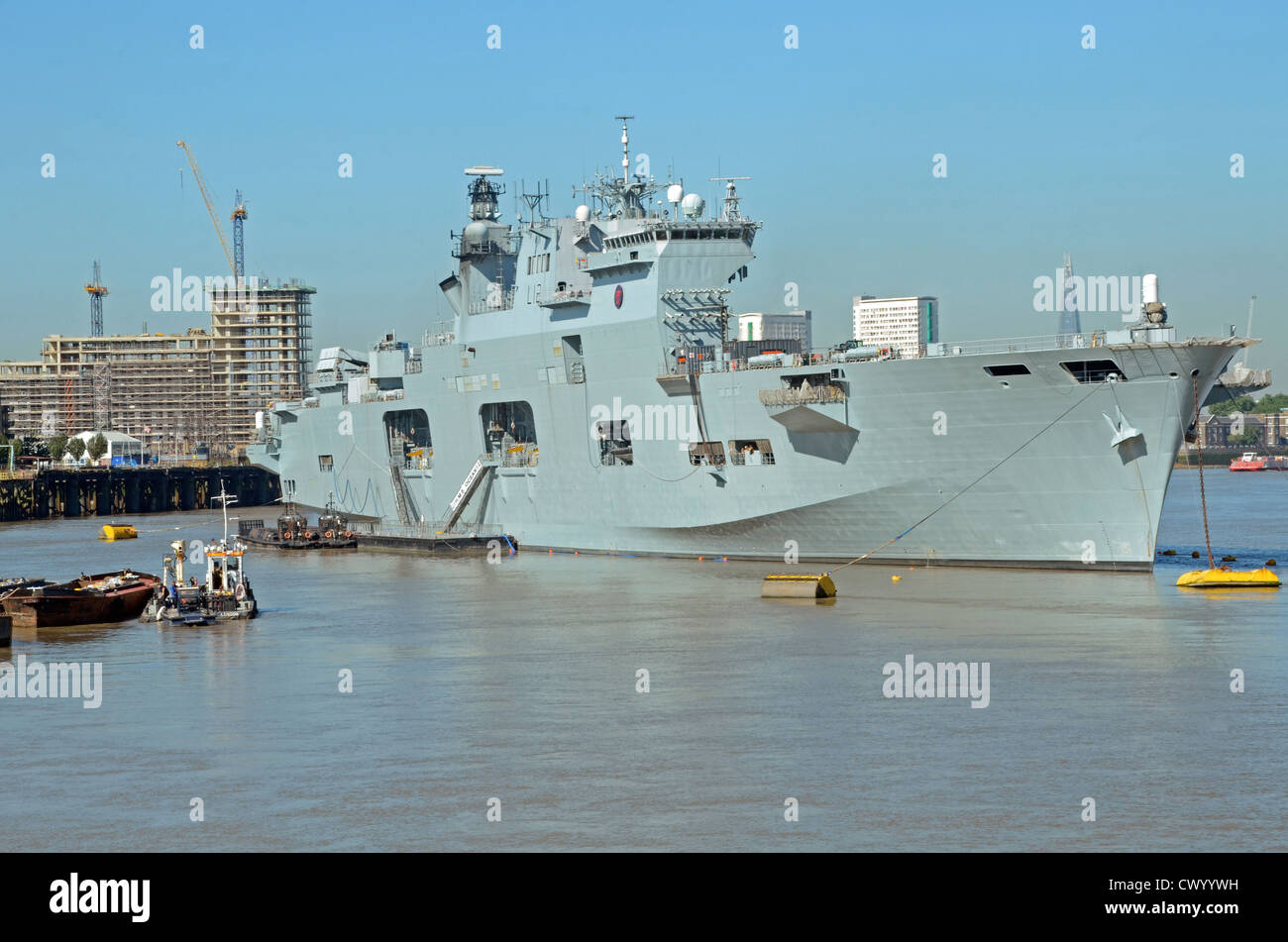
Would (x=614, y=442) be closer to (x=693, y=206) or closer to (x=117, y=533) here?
(x=693, y=206)

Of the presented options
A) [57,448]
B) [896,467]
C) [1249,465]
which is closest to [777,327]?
[896,467]

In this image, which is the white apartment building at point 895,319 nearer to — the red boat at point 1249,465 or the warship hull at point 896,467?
the warship hull at point 896,467

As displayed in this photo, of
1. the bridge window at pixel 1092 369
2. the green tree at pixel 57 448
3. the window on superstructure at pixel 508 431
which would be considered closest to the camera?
→ the bridge window at pixel 1092 369

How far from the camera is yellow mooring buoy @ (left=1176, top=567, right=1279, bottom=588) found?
3425cm

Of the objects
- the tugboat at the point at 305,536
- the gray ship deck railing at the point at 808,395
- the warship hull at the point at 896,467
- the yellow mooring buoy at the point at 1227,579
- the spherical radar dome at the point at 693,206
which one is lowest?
the yellow mooring buoy at the point at 1227,579

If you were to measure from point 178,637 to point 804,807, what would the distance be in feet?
61.3

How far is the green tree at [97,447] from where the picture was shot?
415 feet

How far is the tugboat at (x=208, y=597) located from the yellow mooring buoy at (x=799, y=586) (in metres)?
12.0

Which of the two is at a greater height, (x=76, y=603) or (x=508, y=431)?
(x=508, y=431)

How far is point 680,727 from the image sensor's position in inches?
834

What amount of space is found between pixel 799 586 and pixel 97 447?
105m

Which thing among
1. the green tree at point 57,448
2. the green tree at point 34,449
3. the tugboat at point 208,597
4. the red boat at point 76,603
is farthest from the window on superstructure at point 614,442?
the green tree at point 57,448

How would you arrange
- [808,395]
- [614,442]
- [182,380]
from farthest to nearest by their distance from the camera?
1. [182,380]
2. [614,442]
3. [808,395]

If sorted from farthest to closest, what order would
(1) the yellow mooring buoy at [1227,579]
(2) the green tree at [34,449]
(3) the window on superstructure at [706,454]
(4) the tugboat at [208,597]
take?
(2) the green tree at [34,449], (3) the window on superstructure at [706,454], (1) the yellow mooring buoy at [1227,579], (4) the tugboat at [208,597]
